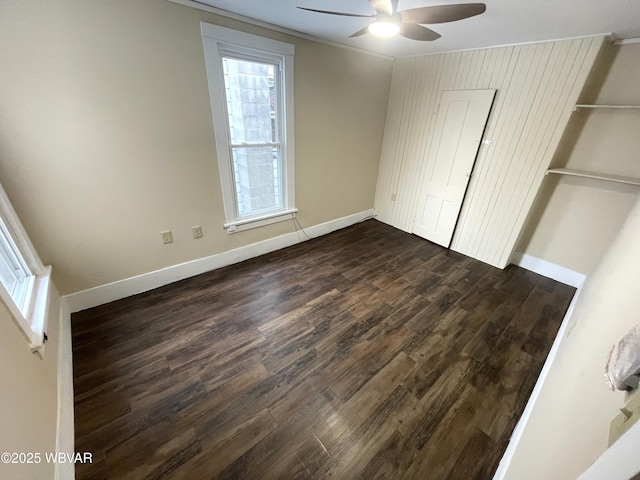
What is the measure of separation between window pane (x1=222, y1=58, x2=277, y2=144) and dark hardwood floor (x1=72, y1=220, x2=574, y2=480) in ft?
4.87

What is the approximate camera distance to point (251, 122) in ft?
8.48

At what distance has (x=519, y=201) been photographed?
108 inches

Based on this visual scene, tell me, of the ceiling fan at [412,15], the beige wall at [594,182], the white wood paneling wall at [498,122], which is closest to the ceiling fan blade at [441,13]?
the ceiling fan at [412,15]

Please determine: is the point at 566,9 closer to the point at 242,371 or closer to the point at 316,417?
the point at 316,417

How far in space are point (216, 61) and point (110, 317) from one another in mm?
2366

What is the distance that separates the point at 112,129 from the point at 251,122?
117 centimetres

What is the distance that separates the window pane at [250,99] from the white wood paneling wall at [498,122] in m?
1.94

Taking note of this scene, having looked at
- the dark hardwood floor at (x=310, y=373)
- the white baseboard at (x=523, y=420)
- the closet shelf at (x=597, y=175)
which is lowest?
the dark hardwood floor at (x=310, y=373)

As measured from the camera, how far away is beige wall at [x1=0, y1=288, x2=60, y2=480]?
0.83 metres

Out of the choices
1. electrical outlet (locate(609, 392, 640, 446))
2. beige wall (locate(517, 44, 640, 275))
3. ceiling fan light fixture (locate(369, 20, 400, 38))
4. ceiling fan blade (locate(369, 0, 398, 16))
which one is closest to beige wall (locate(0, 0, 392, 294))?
ceiling fan light fixture (locate(369, 20, 400, 38))

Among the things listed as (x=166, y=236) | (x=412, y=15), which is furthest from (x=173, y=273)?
(x=412, y=15)

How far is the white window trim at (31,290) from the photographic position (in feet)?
3.89

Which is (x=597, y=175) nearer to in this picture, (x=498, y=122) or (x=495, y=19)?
(x=498, y=122)

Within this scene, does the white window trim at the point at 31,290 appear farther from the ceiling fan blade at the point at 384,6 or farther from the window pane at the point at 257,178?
the ceiling fan blade at the point at 384,6
